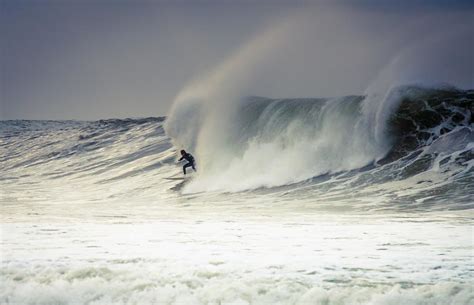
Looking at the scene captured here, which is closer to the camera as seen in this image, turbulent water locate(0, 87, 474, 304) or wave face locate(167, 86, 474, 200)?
turbulent water locate(0, 87, 474, 304)

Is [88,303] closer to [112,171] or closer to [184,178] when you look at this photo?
[184,178]

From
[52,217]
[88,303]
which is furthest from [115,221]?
[88,303]

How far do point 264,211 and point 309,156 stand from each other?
4925 millimetres

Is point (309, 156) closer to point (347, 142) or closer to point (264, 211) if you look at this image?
point (347, 142)

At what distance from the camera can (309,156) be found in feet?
57.8

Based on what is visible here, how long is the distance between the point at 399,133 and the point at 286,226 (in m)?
7.60

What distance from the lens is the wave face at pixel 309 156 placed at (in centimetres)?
1451

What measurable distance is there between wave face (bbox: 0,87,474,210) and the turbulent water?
5 centimetres

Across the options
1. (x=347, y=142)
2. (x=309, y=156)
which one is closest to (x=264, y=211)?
(x=309, y=156)

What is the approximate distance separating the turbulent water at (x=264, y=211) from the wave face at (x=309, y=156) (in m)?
0.05

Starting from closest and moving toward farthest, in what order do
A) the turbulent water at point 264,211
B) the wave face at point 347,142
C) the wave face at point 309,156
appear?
the turbulent water at point 264,211 < the wave face at point 309,156 < the wave face at point 347,142

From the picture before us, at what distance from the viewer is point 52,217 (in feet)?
40.8

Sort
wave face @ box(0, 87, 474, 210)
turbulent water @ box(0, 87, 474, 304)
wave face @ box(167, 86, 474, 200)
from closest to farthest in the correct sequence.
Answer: turbulent water @ box(0, 87, 474, 304)
wave face @ box(0, 87, 474, 210)
wave face @ box(167, 86, 474, 200)

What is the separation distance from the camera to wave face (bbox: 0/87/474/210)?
14508 mm
